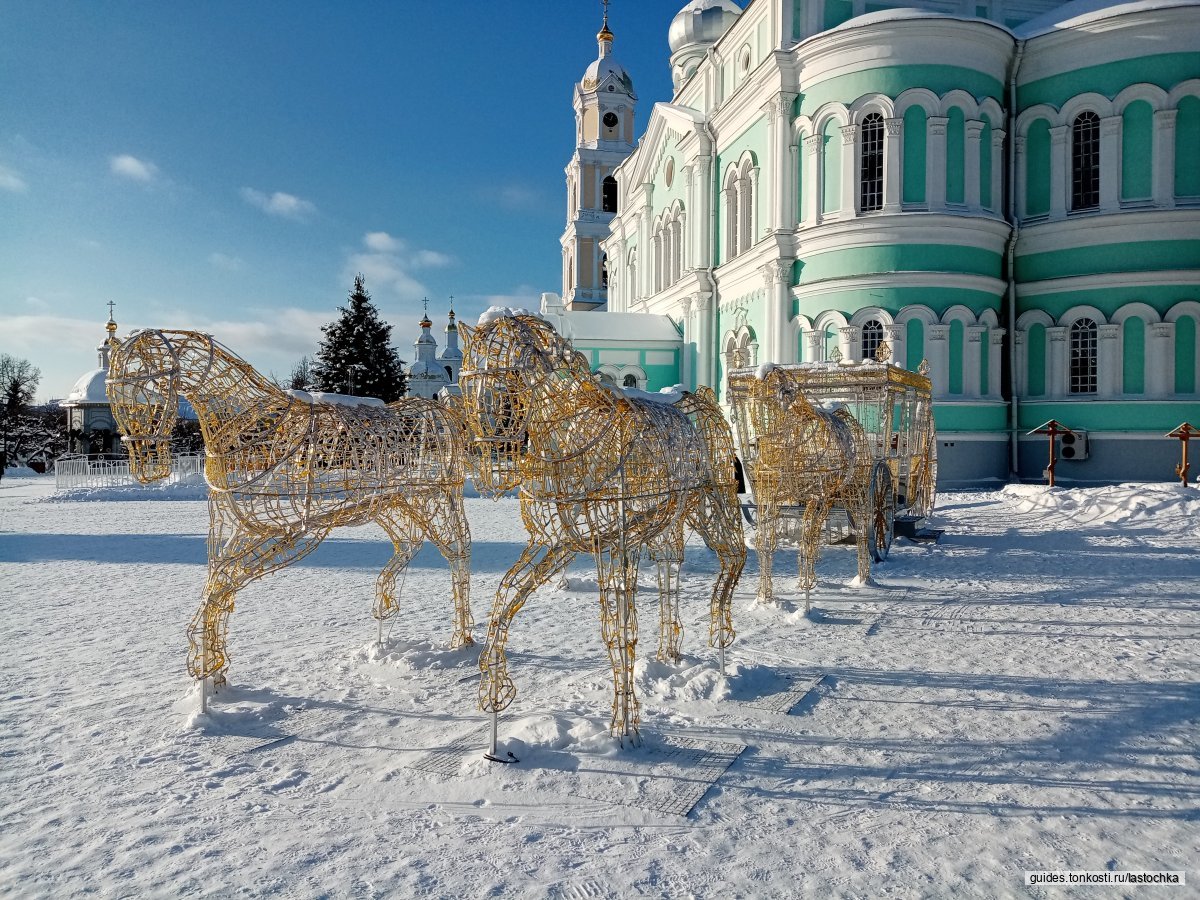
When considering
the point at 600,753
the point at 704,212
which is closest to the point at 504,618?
the point at 600,753

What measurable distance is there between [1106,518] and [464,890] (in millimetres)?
15573

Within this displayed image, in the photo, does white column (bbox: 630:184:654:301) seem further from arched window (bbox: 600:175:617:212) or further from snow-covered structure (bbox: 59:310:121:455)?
snow-covered structure (bbox: 59:310:121:455)

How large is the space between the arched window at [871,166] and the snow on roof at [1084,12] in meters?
5.19

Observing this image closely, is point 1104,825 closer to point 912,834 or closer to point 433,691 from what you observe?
point 912,834

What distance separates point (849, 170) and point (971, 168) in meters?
3.18

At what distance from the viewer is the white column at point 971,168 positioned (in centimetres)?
2073

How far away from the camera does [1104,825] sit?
155 inches

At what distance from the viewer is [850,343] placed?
69.8 feet

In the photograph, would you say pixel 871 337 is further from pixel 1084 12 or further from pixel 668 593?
pixel 668 593

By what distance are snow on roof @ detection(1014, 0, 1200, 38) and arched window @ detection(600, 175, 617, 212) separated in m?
24.2

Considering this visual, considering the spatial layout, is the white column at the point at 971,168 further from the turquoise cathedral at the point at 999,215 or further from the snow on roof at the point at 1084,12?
the snow on roof at the point at 1084,12

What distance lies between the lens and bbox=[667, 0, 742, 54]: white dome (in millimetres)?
32312

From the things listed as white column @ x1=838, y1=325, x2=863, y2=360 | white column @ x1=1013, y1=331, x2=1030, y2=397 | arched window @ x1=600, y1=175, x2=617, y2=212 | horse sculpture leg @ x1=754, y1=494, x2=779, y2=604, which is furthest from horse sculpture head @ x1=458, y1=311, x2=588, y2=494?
arched window @ x1=600, y1=175, x2=617, y2=212

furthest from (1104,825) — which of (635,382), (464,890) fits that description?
(635,382)
